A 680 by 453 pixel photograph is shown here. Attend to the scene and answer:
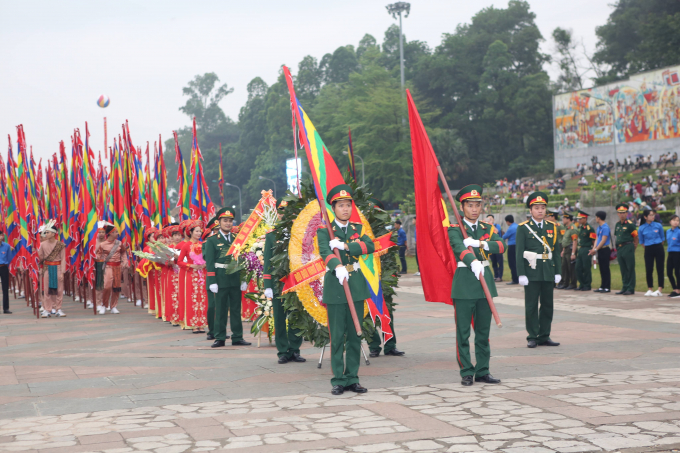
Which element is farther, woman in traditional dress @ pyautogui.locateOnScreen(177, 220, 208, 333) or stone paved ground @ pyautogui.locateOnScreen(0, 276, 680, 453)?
woman in traditional dress @ pyautogui.locateOnScreen(177, 220, 208, 333)

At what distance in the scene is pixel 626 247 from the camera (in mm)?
14828

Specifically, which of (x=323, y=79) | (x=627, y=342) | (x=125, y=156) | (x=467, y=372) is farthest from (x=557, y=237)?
(x=323, y=79)

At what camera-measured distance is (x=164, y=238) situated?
15.4 metres

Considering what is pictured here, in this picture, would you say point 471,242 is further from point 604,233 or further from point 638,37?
point 638,37

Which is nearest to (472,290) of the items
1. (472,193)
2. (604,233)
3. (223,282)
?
(472,193)

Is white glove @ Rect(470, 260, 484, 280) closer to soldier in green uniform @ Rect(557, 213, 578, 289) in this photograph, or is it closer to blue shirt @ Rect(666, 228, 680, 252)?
blue shirt @ Rect(666, 228, 680, 252)

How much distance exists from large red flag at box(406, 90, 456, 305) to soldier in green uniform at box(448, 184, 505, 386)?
333 millimetres

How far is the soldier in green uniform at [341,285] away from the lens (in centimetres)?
658

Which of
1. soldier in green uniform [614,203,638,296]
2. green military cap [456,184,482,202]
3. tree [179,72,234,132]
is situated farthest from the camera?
tree [179,72,234,132]

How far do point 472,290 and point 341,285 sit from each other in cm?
125

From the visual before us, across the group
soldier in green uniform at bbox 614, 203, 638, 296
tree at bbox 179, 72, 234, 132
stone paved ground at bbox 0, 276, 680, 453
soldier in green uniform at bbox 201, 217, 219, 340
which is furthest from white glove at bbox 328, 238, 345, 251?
tree at bbox 179, 72, 234, 132

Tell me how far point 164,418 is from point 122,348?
475 cm

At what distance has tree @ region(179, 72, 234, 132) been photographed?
131m

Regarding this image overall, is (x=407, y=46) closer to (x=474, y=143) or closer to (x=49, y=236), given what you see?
(x=474, y=143)
